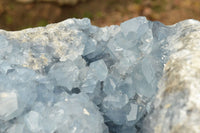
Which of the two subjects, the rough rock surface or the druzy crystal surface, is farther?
the druzy crystal surface

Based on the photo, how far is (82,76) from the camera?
104 centimetres

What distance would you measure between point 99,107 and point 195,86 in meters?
0.38

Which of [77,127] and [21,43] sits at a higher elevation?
[21,43]

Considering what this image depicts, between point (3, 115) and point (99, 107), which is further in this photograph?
point (99, 107)

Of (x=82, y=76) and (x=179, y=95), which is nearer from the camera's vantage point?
(x=179, y=95)

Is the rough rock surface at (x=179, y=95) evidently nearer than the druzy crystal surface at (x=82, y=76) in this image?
Yes

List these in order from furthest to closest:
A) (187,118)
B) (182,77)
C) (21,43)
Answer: (21,43), (182,77), (187,118)

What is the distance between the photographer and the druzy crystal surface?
0.91 metres

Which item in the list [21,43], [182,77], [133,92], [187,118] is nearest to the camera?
[187,118]

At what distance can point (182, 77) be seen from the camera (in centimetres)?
86

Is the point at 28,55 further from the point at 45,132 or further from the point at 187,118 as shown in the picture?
the point at 187,118

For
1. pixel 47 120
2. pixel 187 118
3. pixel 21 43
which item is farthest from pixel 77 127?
pixel 21 43

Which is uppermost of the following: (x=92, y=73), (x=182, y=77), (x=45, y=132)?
(x=182, y=77)

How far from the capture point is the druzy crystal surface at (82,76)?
0.91 m
